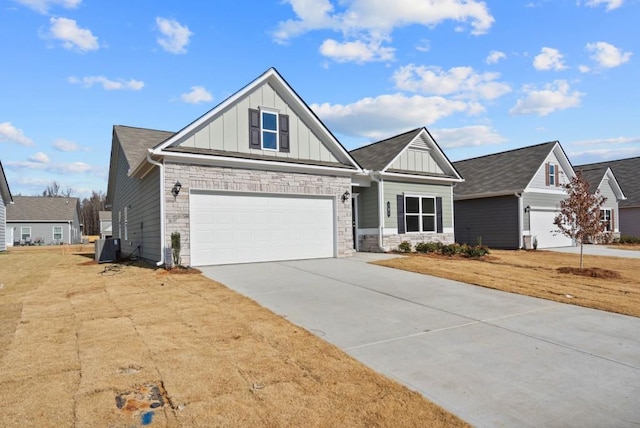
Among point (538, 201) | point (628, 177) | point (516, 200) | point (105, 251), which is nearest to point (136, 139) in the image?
point (105, 251)

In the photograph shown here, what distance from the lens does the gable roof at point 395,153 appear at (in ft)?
58.2

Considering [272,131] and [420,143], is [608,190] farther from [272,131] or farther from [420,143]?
[272,131]

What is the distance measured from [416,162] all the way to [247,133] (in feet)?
28.7

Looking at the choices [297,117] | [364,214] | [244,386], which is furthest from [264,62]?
[244,386]

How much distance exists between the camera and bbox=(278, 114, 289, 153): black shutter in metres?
13.8

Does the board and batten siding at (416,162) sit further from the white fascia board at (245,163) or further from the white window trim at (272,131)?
the white window trim at (272,131)

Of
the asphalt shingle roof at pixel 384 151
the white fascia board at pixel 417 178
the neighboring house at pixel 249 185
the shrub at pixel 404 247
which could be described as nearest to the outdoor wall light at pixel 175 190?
the neighboring house at pixel 249 185

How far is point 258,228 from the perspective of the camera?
43.0 ft

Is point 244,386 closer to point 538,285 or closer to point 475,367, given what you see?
point 475,367

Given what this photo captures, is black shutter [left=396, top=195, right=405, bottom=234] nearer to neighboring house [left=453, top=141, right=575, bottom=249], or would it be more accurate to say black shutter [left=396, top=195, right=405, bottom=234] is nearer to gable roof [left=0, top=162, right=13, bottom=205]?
neighboring house [left=453, top=141, right=575, bottom=249]

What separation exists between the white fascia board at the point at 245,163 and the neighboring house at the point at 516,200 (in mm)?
11353

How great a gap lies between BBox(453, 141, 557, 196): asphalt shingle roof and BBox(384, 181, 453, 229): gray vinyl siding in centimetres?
429

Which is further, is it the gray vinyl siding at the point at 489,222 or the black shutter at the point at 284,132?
the gray vinyl siding at the point at 489,222

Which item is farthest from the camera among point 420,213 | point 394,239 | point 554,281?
point 420,213
